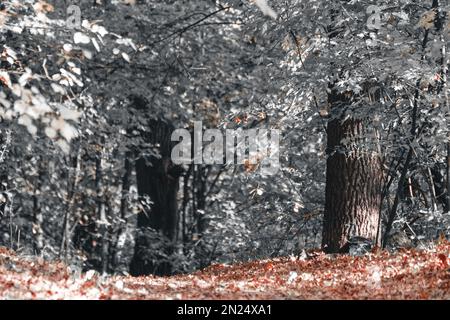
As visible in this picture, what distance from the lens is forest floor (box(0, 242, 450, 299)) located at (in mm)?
6720

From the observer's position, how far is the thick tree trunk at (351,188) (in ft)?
39.3

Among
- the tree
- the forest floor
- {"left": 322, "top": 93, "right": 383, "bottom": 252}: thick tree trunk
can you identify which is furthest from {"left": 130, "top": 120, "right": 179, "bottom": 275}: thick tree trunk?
the forest floor

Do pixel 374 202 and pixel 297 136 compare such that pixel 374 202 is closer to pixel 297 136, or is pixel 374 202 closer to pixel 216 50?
pixel 297 136

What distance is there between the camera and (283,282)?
8.70 metres

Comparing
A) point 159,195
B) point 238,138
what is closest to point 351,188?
point 238,138

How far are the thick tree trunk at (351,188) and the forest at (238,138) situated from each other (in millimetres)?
30

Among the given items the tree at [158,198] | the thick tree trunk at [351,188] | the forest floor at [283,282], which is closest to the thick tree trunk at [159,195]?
the tree at [158,198]

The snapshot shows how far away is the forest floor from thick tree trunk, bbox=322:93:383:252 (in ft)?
5.03

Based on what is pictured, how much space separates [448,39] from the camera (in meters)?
9.58

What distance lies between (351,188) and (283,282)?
3.70 m
